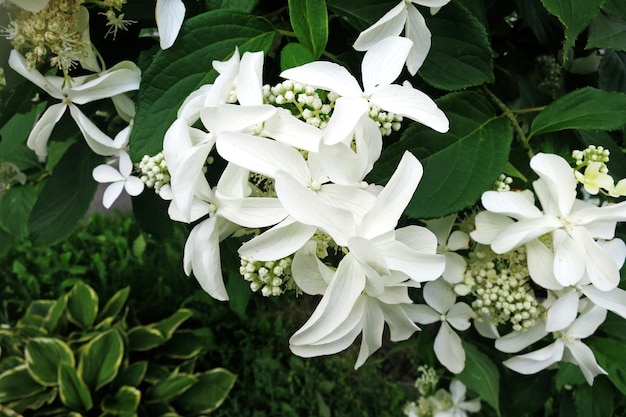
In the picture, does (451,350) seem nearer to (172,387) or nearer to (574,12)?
(574,12)

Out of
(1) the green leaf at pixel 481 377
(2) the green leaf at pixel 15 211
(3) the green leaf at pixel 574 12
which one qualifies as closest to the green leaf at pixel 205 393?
(2) the green leaf at pixel 15 211

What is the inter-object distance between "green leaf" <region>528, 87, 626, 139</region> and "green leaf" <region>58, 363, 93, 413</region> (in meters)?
1.22

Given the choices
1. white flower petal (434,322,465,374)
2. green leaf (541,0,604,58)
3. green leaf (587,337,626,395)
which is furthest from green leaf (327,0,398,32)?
green leaf (587,337,626,395)

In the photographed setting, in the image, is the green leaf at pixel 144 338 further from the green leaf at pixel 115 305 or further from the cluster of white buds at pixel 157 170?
the cluster of white buds at pixel 157 170

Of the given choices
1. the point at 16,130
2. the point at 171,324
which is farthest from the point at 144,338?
the point at 16,130

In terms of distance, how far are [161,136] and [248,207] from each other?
0.44 feet

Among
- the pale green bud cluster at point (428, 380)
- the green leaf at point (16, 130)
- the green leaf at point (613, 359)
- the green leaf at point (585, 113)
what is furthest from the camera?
the pale green bud cluster at point (428, 380)

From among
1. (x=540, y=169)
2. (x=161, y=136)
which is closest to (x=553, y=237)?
(x=540, y=169)

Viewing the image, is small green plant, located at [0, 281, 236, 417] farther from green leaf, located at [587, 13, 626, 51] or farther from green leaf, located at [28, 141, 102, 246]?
green leaf, located at [587, 13, 626, 51]

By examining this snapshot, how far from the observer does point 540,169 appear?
0.42m

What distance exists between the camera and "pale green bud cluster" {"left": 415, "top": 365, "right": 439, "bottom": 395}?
101 cm

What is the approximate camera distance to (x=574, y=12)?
1.41ft

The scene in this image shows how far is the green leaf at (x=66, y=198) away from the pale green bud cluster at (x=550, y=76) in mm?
589

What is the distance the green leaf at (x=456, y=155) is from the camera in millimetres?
440
